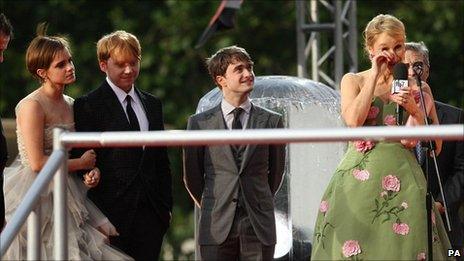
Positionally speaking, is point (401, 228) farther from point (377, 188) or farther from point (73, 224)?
point (73, 224)

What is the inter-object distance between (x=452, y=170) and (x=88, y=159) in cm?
229

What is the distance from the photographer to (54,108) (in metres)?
8.12

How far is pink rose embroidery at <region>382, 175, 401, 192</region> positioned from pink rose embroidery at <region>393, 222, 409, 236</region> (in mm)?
166

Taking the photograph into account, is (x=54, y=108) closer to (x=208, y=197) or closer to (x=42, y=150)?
(x=42, y=150)

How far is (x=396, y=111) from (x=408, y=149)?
19 centimetres

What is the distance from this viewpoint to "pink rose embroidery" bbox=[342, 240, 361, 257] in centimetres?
757

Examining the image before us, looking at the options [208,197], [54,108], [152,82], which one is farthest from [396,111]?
[152,82]

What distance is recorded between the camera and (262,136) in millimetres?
6469

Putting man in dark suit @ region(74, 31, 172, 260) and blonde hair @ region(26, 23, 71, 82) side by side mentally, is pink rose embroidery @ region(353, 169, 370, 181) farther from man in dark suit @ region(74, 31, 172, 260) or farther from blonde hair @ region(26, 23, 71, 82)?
blonde hair @ region(26, 23, 71, 82)

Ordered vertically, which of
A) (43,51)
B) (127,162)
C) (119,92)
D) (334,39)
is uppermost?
(43,51)

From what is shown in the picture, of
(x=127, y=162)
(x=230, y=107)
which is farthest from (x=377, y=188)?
(x=127, y=162)

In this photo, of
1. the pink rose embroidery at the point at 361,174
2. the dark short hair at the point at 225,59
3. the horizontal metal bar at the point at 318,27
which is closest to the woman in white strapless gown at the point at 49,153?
the dark short hair at the point at 225,59

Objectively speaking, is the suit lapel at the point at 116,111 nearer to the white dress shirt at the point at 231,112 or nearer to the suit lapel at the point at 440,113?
the white dress shirt at the point at 231,112

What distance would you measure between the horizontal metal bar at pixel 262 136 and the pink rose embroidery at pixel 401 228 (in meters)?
1.28
